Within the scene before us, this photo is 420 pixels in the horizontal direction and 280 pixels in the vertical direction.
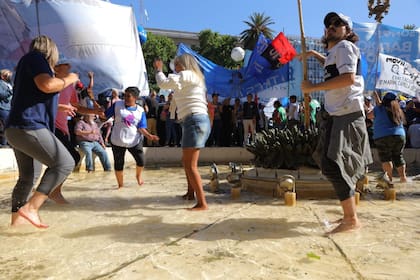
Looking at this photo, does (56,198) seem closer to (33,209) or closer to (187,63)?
(33,209)

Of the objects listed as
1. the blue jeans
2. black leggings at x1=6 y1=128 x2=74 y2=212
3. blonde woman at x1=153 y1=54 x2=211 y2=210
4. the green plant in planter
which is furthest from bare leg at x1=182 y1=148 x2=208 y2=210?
the blue jeans

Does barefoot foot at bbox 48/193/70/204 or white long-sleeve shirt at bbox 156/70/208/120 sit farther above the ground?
white long-sleeve shirt at bbox 156/70/208/120

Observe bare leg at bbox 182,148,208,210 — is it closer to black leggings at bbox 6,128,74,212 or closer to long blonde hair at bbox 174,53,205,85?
long blonde hair at bbox 174,53,205,85

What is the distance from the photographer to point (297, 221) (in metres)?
3.61

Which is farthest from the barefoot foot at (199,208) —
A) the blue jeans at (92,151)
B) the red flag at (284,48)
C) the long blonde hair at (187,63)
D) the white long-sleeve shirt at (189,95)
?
the red flag at (284,48)

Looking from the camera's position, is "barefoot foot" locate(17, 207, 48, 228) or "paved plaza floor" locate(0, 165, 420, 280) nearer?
"paved plaza floor" locate(0, 165, 420, 280)

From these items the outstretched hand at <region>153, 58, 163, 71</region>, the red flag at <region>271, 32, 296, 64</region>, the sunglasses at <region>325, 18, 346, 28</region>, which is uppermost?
the red flag at <region>271, 32, 296, 64</region>

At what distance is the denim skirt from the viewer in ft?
13.4

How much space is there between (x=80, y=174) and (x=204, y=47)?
48202 millimetres

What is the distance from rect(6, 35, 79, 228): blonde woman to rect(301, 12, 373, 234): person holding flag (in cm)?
220

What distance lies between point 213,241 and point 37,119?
175 centimetres

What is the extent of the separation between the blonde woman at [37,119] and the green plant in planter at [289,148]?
2691 mm

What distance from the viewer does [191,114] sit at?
4121 millimetres

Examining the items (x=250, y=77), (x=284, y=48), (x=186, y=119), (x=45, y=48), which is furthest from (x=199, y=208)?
(x=250, y=77)
